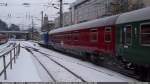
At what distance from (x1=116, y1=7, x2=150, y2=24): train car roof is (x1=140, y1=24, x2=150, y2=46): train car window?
324 mm

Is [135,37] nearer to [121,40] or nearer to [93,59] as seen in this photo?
[121,40]

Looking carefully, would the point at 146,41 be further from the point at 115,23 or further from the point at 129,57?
the point at 115,23

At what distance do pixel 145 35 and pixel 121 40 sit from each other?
9.20 feet

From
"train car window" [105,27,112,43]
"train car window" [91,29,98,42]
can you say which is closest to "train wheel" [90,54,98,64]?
"train car window" [91,29,98,42]

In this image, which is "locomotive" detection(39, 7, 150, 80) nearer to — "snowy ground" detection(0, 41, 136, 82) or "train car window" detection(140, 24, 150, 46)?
"train car window" detection(140, 24, 150, 46)

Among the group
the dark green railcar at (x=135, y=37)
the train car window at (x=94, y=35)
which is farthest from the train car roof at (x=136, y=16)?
the train car window at (x=94, y=35)

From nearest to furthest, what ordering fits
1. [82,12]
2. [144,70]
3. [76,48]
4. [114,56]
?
[144,70], [114,56], [76,48], [82,12]

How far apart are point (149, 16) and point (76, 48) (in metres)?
14.4

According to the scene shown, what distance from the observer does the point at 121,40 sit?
15453 mm

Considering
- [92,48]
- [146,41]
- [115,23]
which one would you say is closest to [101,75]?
[115,23]

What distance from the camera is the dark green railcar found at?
12608 mm

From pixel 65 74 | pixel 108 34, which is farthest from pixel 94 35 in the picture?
pixel 65 74

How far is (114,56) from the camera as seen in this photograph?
1688 centimetres

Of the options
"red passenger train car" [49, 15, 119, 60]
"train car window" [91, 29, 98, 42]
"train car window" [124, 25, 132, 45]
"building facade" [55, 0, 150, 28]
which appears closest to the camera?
"train car window" [124, 25, 132, 45]
